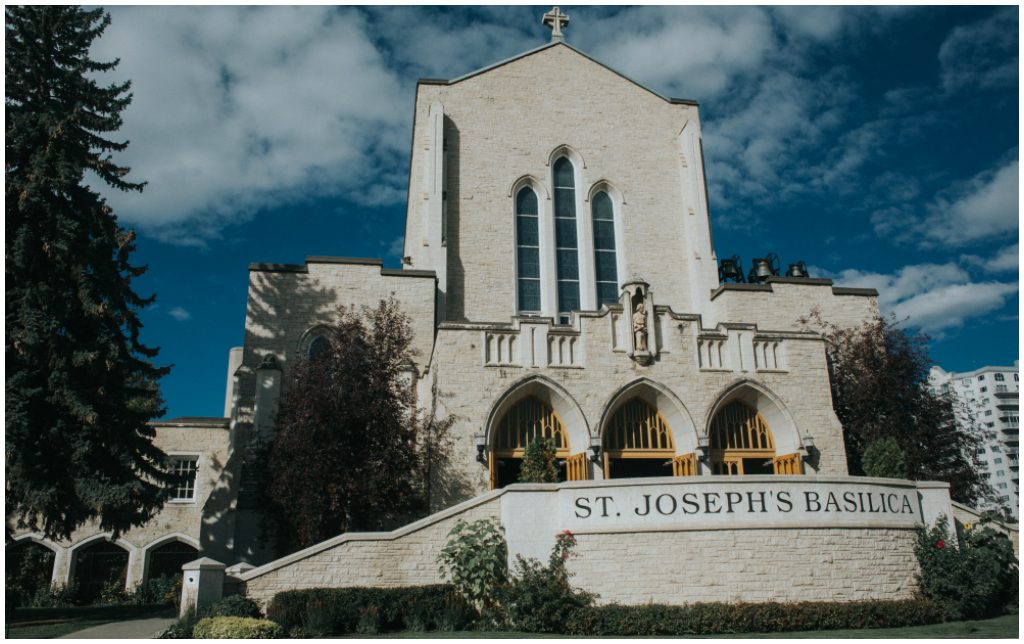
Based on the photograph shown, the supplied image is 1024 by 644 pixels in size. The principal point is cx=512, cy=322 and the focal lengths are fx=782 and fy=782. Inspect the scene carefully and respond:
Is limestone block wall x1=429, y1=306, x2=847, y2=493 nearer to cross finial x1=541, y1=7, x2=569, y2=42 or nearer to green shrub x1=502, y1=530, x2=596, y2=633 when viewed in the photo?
green shrub x1=502, y1=530, x2=596, y2=633

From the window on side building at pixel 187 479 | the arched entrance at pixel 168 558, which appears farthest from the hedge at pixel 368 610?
the window on side building at pixel 187 479

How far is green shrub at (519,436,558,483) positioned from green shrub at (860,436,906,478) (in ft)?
23.5

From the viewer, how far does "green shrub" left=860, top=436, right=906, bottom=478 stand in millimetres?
17359

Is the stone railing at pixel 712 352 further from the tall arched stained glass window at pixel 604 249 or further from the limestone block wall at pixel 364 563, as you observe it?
the limestone block wall at pixel 364 563

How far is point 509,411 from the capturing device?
20.4m

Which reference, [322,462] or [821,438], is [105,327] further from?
[821,438]

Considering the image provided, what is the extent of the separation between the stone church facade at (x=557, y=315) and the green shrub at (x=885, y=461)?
141 cm

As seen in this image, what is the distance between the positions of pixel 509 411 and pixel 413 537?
577 cm

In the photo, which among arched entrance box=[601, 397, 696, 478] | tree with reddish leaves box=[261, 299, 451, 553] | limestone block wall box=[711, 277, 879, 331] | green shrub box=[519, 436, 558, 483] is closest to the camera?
green shrub box=[519, 436, 558, 483]

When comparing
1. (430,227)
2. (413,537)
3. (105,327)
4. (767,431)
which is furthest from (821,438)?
(105,327)

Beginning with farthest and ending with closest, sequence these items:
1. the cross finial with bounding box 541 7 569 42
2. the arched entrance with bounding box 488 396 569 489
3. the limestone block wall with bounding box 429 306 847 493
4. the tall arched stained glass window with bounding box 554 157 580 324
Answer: the cross finial with bounding box 541 7 569 42 → the tall arched stained glass window with bounding box 554 157 580 324 → the arched entrance with bounding box 488 396 569 489 → the limestone block wall with bounding box 429 306 847 493

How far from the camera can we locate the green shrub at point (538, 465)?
55.7ft

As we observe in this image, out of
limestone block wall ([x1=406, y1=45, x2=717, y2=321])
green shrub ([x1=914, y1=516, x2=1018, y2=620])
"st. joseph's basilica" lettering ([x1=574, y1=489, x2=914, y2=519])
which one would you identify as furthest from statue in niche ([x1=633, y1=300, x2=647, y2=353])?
green shrub ([x1=914, y1=516, x2=1018, y2=620])

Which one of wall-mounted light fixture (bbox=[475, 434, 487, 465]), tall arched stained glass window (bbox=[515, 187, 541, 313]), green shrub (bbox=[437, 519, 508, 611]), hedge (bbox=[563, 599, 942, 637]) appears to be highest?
tall arched stained glass window (bbox=[515, 187, 541, 313])
